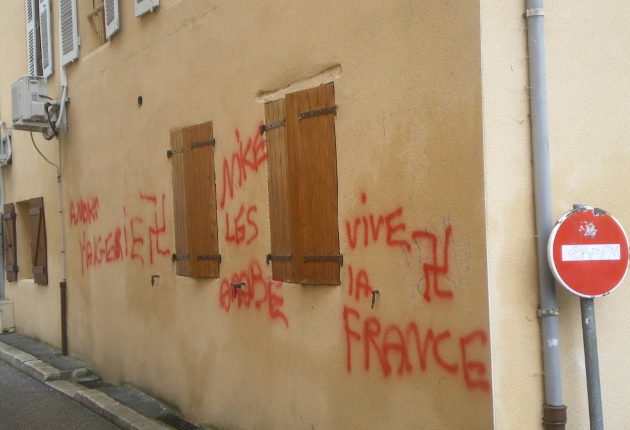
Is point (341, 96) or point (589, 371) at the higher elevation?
point (341, 96)

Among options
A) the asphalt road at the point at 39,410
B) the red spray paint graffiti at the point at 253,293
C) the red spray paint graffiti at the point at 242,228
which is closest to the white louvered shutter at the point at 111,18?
the red spray paint graffiti at the point at 242,228

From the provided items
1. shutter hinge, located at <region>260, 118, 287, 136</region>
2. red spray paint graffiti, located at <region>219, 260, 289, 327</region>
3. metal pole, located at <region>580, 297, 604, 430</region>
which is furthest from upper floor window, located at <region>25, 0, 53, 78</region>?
metal pole, located at <region>580, 297, 604, 430</region>

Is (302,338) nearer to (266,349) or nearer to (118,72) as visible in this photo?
(266,349)

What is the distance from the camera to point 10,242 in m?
13.1

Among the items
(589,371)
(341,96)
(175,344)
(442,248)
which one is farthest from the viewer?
(175,344)

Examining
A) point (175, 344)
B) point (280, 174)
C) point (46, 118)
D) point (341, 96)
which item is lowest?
point (175, 344)

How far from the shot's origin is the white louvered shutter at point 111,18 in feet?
27.6

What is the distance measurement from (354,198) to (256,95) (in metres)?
1.52

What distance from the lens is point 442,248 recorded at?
4281mm

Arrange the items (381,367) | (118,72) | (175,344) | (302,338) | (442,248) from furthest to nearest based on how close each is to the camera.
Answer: (118,72) < (175,344) < (302,338) < (381,367) < (442,248)

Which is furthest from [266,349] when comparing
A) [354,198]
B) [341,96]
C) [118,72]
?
[118,72]

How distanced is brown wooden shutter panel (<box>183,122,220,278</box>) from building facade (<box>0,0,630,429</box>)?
2cm

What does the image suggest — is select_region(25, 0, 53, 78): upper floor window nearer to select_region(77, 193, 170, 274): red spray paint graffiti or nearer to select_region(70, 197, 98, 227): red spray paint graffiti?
select_region(70, 197, 98, 227): red spray paint graffiti

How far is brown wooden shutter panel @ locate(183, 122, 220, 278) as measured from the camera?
674 cm
